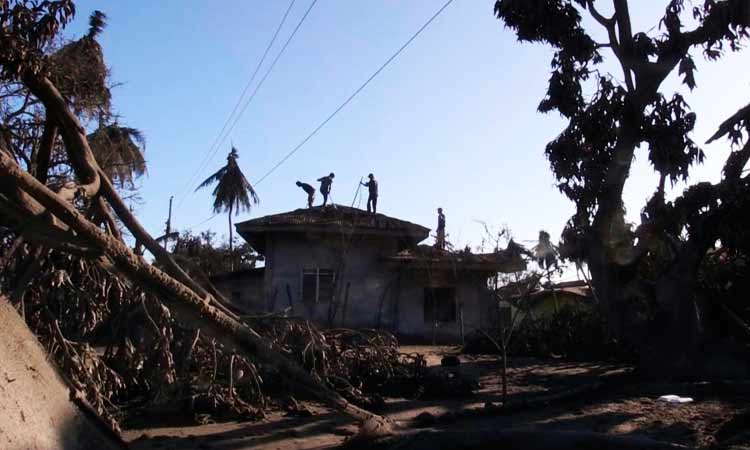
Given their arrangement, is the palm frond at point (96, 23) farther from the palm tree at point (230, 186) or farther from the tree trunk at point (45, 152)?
the palm tree at point (230, 186)

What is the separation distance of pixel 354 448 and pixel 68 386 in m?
3.52

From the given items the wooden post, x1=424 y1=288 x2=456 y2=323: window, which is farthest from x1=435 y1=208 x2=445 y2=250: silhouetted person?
the wooden post

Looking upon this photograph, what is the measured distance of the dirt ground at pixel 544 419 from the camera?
8.81 metres

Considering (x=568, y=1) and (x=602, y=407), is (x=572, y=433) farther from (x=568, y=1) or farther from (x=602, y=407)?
(x=568, y=1)

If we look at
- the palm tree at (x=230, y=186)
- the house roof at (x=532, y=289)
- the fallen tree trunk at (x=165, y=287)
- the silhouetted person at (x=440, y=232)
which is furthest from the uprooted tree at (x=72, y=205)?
the palm tree at (x=230, y=186)

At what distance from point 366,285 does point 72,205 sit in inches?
667

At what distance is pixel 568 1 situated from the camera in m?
13.2

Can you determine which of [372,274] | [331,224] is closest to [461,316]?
[372,274]

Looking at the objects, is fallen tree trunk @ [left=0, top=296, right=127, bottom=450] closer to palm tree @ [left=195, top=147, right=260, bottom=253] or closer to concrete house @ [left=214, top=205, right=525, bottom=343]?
concrete house @ [left=214, top=205, right=525, bottom=343]

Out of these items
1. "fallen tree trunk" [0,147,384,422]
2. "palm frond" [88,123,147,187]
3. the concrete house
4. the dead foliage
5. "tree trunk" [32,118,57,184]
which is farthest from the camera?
the concrete house

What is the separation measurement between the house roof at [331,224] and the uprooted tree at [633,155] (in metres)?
9.28

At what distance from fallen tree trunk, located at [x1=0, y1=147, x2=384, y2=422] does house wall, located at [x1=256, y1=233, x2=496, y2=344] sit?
1518 cm

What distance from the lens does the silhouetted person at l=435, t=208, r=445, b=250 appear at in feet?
73.0

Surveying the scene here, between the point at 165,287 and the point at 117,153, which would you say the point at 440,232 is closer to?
the point at 117,153
